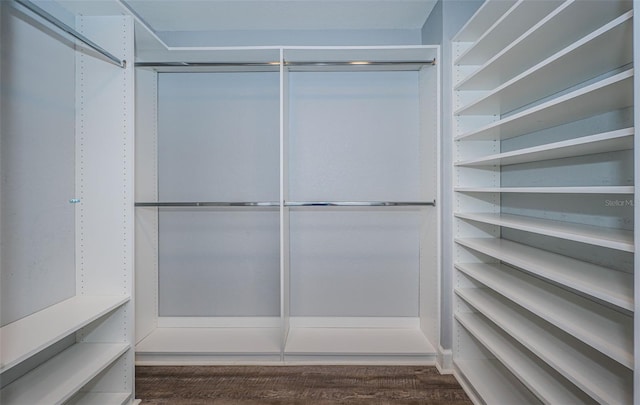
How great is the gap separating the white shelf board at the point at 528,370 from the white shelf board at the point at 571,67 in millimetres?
1164

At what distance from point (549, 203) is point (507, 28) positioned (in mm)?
839

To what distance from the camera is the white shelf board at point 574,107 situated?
940mm

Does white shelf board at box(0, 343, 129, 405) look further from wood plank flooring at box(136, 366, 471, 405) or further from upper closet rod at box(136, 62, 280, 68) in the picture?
upper closet rod at box(136, 62, 280, 68)

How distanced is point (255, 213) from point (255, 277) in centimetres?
47

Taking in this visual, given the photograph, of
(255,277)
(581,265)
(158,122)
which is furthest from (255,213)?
(581,265)

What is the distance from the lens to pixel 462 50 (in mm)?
1979

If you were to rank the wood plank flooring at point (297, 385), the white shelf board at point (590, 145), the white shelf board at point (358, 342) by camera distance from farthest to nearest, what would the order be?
the white shelf board at point (358, 342) → the wood plank flooring at point (297, 385) → the white shelf board at point (590, 145)

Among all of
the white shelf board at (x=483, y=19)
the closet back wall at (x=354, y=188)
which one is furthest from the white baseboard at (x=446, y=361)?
the white shelf board at (x=483, y=19)

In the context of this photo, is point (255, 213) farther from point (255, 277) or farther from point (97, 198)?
point (97, 198)

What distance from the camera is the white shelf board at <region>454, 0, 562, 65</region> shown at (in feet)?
4.30

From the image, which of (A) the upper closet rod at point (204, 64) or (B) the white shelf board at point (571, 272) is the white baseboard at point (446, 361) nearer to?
(B) the white shelf board at point (571, 272)

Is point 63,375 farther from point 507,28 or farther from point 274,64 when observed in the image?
point 507,28

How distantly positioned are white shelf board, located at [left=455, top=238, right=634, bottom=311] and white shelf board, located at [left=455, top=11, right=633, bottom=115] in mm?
729

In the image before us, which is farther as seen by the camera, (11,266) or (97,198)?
(97,198)
